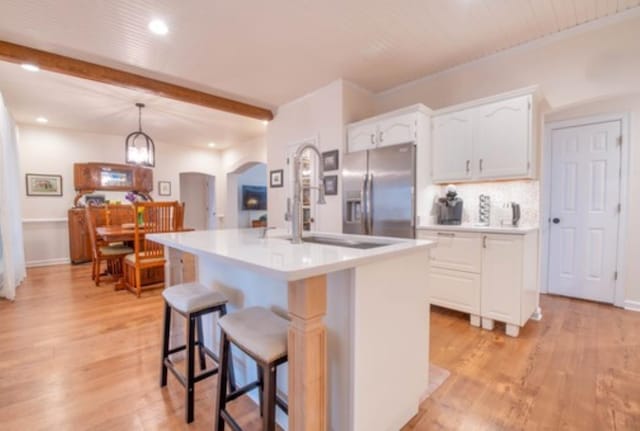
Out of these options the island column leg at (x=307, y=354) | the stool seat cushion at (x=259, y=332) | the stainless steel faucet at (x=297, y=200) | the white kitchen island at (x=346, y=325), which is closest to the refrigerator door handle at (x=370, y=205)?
the white kitchen island at (x=346, y=325)

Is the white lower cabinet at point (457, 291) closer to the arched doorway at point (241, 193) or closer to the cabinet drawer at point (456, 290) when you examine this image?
the cabinet drawer at point (456, 290)

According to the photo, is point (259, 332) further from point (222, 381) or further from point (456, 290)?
point (456, 290)

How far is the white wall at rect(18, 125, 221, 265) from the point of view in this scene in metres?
5.29

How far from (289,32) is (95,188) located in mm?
5325

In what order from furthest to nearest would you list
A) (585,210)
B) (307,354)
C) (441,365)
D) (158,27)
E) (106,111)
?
(106,111), (585,210), (158,27), (441,365), (307,354)

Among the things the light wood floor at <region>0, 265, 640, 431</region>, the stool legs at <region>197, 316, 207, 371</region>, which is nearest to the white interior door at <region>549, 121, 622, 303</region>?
the light wood floor at <region>0, 265, 640, 431</region>

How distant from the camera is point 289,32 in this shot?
8.74ft

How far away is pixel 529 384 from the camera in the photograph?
1817mm

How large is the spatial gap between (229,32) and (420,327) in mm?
2876

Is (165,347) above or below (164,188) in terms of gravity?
below

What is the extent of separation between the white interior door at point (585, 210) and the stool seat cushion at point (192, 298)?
3976 mm

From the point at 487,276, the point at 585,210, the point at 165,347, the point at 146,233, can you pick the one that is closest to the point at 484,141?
the point at 487,276

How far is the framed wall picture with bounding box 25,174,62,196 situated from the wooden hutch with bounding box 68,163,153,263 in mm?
273

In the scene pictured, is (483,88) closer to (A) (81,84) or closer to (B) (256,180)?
(A) (81,84)
